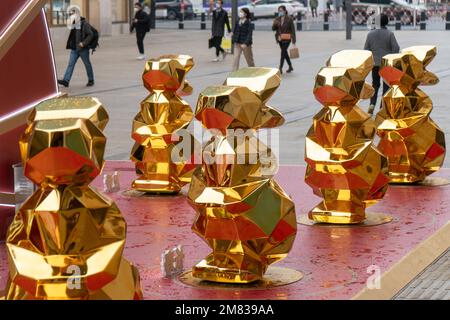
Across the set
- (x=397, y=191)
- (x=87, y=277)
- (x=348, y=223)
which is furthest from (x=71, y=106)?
(x=397, y=191)

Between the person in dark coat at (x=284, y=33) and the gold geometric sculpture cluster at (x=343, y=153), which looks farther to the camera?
the person in dark coat at (x=284, y=33)

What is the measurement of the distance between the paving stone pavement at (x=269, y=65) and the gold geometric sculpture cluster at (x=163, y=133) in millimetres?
1197

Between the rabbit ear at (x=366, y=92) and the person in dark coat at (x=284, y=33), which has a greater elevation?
the rabbit ear at (x=366, y=92)

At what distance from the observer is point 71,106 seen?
5016mm

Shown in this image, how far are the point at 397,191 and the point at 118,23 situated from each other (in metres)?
33.1

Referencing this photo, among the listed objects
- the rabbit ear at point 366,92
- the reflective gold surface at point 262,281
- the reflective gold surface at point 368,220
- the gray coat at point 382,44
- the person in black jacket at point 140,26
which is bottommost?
the reflective gold surface at point 368,220

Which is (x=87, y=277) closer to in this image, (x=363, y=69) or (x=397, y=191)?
(x=363, y=69)

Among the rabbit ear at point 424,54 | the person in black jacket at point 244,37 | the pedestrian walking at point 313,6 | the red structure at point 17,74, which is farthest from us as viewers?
the pedestrian walking at point 313,6

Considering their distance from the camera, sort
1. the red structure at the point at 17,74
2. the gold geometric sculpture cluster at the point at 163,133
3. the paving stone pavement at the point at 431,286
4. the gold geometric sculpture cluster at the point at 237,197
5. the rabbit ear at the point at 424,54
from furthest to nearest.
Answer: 1. the rabbit ear at the point at 424,54
2. the gold geometric sculpture cluster at the point at 163,133
3. the red structure at the point at 17,74
4. the paving stone pavement at the point at 431,286
5. the gold geometric sculpture cluster at the point at 237,197

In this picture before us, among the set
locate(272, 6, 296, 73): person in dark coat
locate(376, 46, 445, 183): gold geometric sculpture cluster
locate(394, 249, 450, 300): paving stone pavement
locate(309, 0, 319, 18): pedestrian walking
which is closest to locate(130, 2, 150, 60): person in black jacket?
locate(272, 6, 296, 73): person in dark coat

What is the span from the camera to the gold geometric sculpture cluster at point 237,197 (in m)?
6.36

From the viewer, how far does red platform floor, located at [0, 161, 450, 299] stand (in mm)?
6469

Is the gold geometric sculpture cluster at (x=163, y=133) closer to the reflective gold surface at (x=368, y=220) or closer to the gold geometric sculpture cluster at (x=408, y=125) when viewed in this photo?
the reflective gold surface at (x=368, y=220)

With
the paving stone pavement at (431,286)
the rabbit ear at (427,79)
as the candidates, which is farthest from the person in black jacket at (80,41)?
the paving stone pavement at (431,286)
